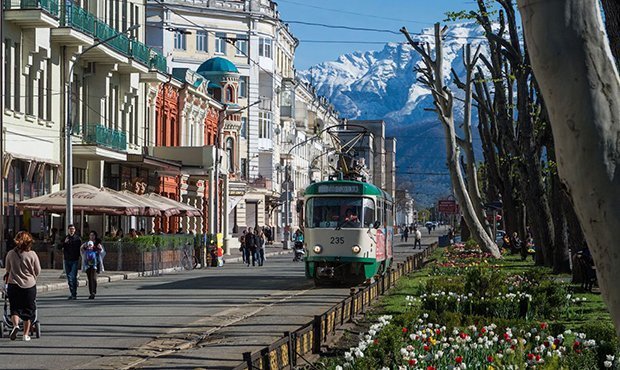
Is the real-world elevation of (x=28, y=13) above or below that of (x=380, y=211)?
above

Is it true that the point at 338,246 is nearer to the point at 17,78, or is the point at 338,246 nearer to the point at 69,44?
the point at 17,78

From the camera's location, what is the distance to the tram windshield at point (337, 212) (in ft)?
103

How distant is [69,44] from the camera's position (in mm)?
45781

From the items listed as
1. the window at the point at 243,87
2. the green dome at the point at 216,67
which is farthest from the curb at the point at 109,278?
the window at the point at 243,87

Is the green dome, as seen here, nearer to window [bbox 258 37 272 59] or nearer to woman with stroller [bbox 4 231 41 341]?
window [bbox 258 37 272 59]

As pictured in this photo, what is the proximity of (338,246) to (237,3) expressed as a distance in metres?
67.4

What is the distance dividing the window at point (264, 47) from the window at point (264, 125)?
4983 millimetres

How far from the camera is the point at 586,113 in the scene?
5.44 metres

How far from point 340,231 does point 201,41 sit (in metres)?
65.7

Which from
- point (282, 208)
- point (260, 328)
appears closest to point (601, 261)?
point (260, 328)

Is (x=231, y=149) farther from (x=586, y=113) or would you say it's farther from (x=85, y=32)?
(x=586, y=113)

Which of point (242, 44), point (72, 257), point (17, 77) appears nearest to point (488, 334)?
point (72, 257)

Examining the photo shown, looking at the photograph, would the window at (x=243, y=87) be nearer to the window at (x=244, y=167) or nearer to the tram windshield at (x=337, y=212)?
the window at (x=244, y=167)

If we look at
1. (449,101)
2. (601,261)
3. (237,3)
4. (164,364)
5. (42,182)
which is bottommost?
(164,364)
